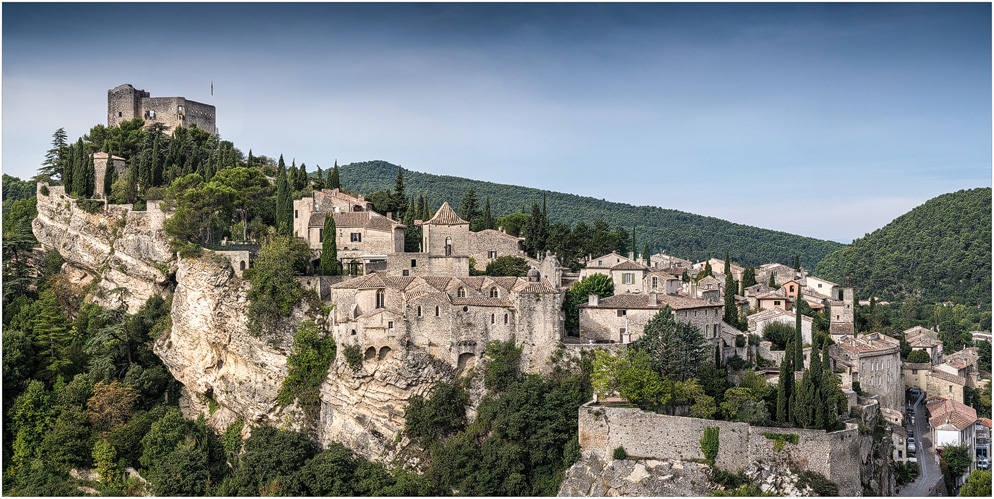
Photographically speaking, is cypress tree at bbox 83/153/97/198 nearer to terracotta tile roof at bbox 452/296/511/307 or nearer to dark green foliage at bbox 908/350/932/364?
terracotta tile roof at bbox 452/296/511/307

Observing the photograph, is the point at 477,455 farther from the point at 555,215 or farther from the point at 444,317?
the point at 555,215

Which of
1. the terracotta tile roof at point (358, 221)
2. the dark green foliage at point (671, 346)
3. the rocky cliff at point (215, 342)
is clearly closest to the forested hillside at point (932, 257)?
the dark green foliage at point (671, 346)

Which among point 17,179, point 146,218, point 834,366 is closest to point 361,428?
point 146,218

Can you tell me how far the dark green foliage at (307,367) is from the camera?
41.6 m

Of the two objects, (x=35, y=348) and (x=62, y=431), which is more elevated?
(x=35, y=348)

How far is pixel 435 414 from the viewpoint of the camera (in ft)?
130

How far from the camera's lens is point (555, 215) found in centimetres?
11169

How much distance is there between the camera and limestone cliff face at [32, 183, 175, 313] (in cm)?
4850

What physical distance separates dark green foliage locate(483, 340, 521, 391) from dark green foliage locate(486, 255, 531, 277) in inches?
324

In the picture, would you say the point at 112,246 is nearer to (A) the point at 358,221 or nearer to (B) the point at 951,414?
(A) the point at 358,221

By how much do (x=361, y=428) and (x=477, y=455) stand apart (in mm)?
6148

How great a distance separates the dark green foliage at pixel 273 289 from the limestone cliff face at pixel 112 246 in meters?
7.43

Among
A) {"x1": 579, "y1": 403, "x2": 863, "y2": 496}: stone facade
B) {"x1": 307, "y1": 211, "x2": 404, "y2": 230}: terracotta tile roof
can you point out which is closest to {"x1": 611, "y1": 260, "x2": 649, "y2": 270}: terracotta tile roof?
{"x1": 307, "y1": 211, "x2": 404, "y2": 230}: terracotta tile roof

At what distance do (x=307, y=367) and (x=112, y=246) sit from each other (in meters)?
17.0
